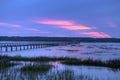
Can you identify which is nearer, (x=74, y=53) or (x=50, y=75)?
(x=50, y=75)

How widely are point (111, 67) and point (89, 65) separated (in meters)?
2.56

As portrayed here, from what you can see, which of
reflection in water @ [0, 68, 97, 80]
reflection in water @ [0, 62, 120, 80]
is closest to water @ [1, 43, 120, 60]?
reflection in water @ [0, 62, 120, 80]

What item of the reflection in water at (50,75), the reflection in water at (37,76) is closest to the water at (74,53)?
the reflection in water at (50,75)

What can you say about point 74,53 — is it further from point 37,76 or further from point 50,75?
point 37,76

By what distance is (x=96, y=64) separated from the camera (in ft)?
91.2

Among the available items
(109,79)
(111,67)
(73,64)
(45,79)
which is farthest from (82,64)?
(45,79)

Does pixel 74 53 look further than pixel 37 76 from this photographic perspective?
Yes

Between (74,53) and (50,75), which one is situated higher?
(50,75)

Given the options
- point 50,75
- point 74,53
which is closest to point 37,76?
point 50,75

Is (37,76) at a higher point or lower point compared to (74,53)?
higher

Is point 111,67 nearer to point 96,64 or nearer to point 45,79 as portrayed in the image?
point 96,64

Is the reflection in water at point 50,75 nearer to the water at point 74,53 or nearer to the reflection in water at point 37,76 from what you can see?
the reflection in water at point 37,76

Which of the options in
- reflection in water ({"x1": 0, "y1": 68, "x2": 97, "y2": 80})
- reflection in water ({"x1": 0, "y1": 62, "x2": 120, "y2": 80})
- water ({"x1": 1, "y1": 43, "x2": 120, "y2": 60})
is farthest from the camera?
water ({"x1": 1, "y1": 43, "x2": 120, "y2": 60})

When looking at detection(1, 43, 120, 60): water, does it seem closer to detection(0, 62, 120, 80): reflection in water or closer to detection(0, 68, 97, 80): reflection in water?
detection(0, 62, 120, 80): reflection in water
